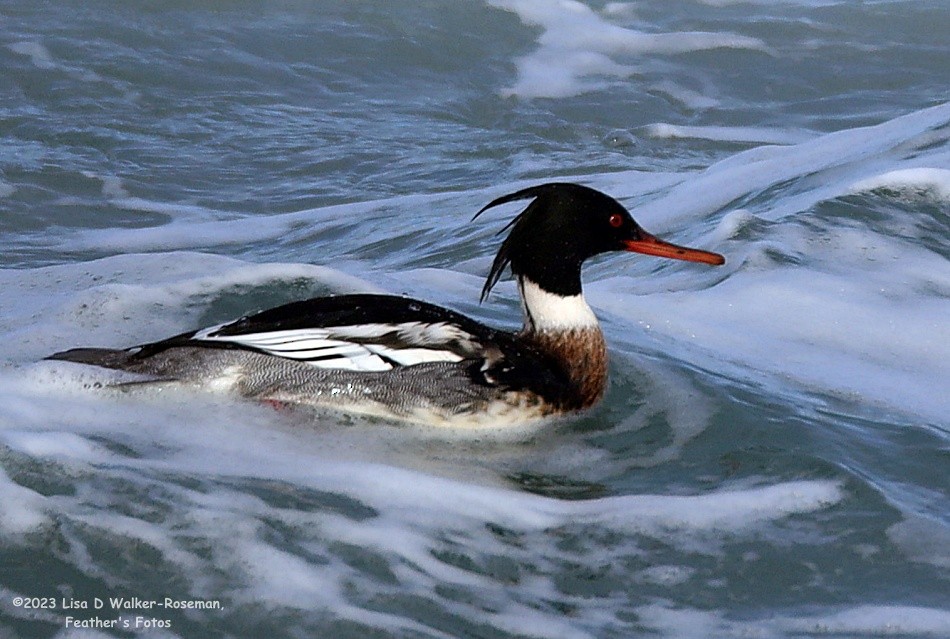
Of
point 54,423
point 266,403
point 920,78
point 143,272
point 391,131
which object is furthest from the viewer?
point 920,78

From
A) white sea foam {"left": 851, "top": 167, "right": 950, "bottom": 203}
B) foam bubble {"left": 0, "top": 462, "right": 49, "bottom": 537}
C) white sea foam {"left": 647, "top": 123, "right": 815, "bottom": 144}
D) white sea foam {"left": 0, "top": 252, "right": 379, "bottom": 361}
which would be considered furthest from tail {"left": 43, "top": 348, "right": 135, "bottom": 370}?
white sea foam {"left": 647, "top": 123, "right": 815, "bottom": 144}

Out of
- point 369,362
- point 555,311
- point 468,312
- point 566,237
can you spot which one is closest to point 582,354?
point 555,311

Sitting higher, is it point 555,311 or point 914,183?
point 914,183

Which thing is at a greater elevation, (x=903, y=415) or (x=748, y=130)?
(x=748, y=130)

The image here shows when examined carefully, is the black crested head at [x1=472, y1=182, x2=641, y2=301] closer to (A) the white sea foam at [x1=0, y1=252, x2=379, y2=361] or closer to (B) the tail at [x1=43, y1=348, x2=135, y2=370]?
(A) the white sea foam at [x1=0, y1=252, x2=379, y2=361]

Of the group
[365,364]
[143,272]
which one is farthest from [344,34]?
[365,364]

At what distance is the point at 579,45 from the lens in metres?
14.8

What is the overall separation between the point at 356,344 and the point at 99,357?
36.4 inches

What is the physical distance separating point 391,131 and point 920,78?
17.2 ft

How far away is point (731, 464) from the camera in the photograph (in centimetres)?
515

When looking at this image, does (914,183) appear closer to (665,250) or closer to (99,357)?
(665,250)

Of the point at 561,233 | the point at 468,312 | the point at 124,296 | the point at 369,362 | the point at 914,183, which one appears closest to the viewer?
the point at 369,362

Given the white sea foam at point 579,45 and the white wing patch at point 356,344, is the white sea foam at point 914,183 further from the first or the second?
the white sea foam at point 579,45

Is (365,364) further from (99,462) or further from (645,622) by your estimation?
(645,622)
